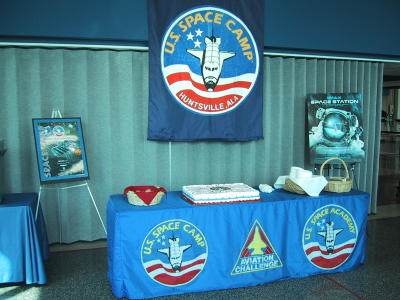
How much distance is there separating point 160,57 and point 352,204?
2.15m

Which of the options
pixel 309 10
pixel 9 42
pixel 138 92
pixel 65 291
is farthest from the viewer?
pixel 309 10

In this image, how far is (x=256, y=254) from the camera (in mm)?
2963

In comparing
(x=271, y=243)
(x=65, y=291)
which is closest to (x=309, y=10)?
(x=271, y=243)

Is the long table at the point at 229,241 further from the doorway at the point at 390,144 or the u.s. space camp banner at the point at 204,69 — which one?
the doorway at the point at 390,144

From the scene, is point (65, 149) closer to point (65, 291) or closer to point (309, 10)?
point (65, 291)

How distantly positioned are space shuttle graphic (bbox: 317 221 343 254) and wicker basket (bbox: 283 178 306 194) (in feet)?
1.10

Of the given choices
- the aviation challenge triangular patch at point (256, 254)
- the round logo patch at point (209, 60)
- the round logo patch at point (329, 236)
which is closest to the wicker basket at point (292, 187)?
the round logo patch at point (329, 236)

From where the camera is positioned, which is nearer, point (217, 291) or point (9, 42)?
point (217, 291)

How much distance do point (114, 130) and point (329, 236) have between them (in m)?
2.22

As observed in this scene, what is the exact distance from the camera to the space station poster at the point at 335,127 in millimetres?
3863

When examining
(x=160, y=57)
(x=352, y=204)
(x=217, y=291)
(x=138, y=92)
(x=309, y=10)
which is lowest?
(x=217, y=291)

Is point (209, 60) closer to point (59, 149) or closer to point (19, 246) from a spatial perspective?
point (59, 149)

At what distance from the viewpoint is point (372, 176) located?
4922mm

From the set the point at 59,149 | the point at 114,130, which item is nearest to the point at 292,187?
the point at 114,130
